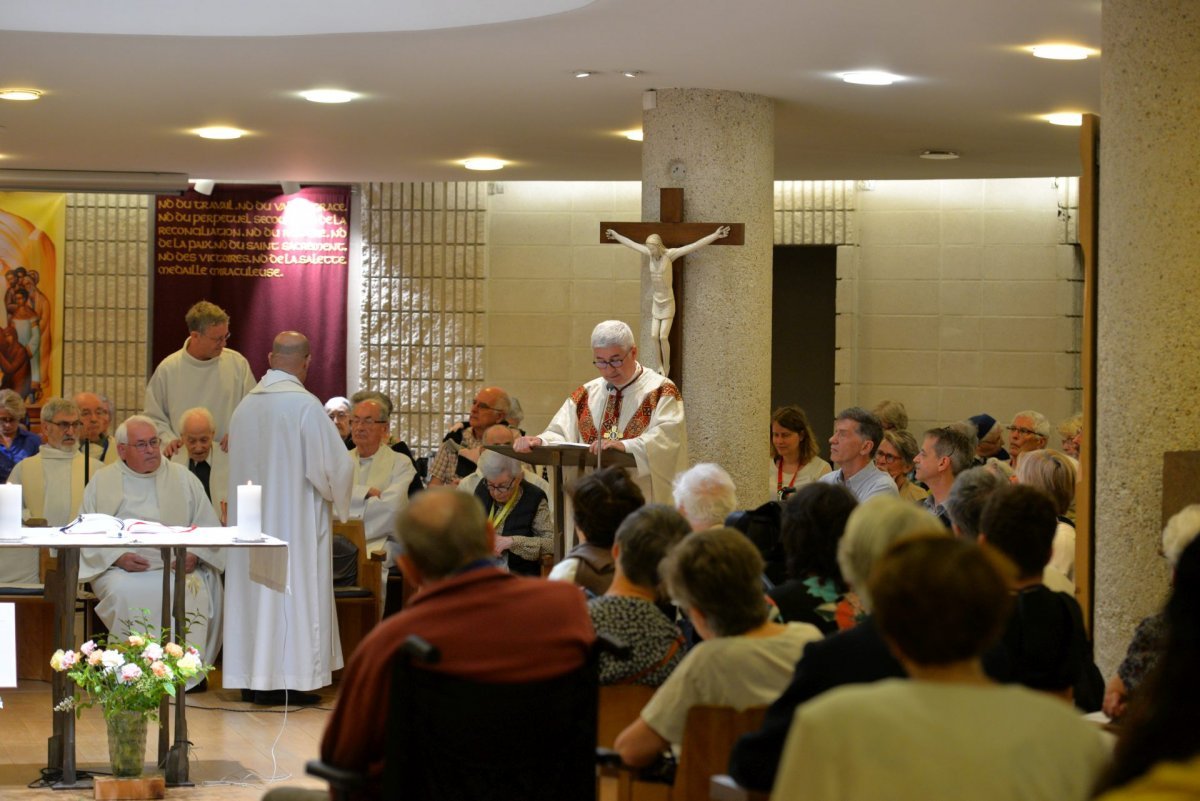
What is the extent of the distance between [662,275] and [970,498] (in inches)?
138

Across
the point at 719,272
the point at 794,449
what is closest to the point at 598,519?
the point at 719,272

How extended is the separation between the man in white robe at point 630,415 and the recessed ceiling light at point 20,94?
10.2ft

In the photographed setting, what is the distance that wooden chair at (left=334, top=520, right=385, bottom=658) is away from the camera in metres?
8.29

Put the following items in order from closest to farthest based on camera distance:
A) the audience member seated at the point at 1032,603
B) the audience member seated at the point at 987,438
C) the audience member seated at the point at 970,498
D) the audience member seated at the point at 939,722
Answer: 1. the audience member seated at the point at 939,722
2. the audience member seated at the point at 1032,603
3. the audience member seated at the point at 970,498
4. the audience member seated at the point at 987,438

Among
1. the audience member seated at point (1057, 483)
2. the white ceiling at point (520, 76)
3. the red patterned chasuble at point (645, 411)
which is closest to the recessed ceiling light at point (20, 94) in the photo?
the white ceiling at point (520, 76)

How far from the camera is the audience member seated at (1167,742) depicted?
1779mm

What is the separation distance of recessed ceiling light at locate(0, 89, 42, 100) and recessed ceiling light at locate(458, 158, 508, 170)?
9.96 feet

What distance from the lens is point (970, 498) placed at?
468 centimetres

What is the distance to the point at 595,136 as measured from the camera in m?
9.73

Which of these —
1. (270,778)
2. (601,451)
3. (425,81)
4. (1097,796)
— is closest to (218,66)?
(425,81)

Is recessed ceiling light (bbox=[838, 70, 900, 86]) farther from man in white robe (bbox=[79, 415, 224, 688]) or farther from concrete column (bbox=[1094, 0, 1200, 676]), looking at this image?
man in white robe (bbox=[79, 415, 224, 688])

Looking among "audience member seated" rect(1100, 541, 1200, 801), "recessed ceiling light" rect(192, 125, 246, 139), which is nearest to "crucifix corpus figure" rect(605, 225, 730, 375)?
"recessed ceiling light" rect(192, 125, 246, 139)

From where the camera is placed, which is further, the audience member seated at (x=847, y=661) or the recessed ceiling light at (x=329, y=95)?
the recessed ceiling light at (x=329, y=95)

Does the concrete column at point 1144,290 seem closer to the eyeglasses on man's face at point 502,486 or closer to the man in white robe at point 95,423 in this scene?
the eyeglasses on man's face at point 502,486
